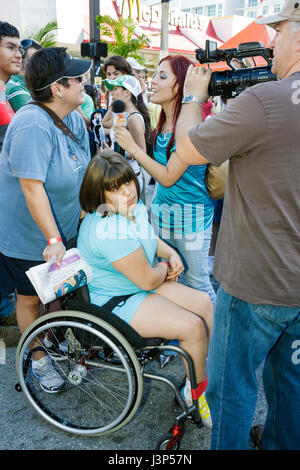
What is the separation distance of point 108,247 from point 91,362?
0.64m

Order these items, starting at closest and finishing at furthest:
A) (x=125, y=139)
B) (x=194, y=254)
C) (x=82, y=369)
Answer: (x=82, y=369), (x=125, y=139), (x=194, y=254)

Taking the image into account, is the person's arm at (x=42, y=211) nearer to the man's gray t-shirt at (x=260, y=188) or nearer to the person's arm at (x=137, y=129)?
the man's gray t-shirt at (x=260, y=188)

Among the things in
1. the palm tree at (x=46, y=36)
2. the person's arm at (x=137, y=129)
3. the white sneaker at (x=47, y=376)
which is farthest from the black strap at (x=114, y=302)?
the palm tree at (x=46, y=36)

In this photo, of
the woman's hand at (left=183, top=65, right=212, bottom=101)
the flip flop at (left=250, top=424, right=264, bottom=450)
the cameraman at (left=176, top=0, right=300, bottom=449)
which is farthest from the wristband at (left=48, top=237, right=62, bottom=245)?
the flip flop at (left=250, top=424, right=264, bottom=450)

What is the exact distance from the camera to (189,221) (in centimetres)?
231

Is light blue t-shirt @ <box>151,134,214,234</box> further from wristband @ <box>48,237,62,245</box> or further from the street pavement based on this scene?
the street pavement

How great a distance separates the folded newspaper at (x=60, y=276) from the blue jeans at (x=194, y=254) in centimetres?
76

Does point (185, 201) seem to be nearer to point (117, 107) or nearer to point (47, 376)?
point (117, 107)

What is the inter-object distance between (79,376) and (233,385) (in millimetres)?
877

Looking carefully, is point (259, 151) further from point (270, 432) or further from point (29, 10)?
point (29, 10)

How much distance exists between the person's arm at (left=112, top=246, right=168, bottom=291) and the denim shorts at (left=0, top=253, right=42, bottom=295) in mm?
621

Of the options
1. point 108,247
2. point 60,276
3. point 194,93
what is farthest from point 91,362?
point 194,93

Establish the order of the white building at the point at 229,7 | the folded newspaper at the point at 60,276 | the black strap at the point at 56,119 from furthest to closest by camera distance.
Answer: the white building at the point at 229,7
the black strap at the point at 56,119
the folded newspaper at the point at 60,276

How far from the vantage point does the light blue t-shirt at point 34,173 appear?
70.9 inches
